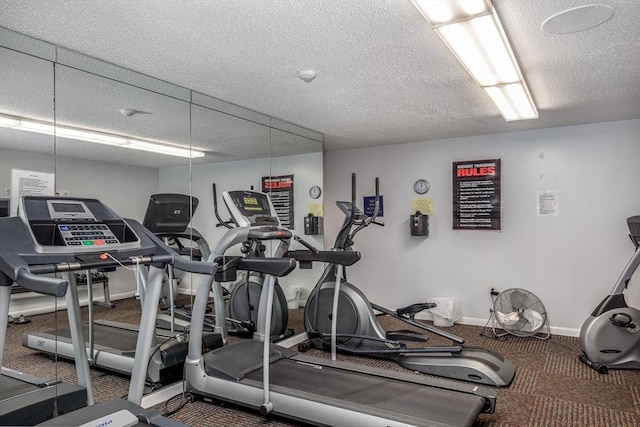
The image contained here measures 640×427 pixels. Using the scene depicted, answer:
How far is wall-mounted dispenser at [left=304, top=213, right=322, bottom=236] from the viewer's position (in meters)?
4.87

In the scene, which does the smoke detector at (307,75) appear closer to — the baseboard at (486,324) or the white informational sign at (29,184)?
the white informational sign at (29,184)

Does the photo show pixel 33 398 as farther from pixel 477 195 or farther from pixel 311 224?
pixel 477 195

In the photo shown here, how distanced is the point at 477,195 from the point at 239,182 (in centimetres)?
278

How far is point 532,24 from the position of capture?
204 cm

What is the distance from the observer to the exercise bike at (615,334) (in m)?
3.33

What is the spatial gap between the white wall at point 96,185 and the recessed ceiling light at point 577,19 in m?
2.77

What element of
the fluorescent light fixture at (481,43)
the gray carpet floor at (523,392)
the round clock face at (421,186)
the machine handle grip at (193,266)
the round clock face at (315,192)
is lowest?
the gray carpet floor at (523,392)

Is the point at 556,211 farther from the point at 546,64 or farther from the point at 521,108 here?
the point at 546,64

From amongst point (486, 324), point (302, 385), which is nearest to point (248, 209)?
point (302, 385)

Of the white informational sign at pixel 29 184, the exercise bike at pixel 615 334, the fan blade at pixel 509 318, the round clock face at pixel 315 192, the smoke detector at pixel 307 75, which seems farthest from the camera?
the round clock face at pixel 315 192

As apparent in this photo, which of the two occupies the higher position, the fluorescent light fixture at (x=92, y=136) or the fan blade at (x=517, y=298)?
the fluorescent light fixture at (x=92, y=136)

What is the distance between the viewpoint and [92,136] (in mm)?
2725

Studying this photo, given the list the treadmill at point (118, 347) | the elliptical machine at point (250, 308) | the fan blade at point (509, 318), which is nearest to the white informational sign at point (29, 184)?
the treadmill at point (118, 347)

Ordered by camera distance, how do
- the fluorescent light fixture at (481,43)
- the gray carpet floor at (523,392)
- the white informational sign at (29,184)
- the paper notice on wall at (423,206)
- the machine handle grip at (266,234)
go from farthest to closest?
the paper notice on wall at (423,206)
the machine handle grip at (266,234)
the gray carpet floor at (523,392)
the white informational sign at (29,184)
the fluorescent light fixture at (481,43)
